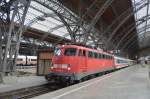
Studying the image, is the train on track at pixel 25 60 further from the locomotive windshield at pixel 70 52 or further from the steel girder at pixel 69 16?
the locomotive windshield at pixel 70 52

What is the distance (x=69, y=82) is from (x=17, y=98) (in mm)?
6821

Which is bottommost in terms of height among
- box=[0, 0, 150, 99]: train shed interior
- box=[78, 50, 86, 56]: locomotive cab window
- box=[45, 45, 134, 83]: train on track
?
box=[45, 45, 134, 83]: train on track

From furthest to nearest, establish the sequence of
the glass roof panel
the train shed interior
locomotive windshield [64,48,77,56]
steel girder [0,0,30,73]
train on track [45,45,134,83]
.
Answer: the glass roof panel, the train shed interior, steel girder [0,0,30,73], locomotive windshield [64,48,77,56], train on track [45,45,134,83]

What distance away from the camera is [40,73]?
111ft

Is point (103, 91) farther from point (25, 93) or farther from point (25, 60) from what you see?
point (25, 60)

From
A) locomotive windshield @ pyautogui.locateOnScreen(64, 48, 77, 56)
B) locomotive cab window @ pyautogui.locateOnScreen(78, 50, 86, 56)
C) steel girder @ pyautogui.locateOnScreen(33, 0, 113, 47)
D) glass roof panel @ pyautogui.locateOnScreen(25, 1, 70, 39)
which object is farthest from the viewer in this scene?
glass roof panel @ pyautogui.locateOnScreen(25, 1, 70, 39)

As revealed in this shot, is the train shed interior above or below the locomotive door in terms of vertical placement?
above

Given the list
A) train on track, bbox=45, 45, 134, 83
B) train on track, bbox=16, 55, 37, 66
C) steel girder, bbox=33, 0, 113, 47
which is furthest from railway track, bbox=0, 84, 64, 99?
train on track, bbox=16, 55, 37, 66

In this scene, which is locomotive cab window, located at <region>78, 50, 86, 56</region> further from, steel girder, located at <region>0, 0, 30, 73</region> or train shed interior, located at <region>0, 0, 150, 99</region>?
steel girder, located at <region>0, 0, 30, 73</region>

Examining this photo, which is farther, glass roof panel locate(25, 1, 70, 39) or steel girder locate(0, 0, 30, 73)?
glass roof panel locate(25, 1, 70, 39)

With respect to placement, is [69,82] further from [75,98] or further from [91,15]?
[91,15]

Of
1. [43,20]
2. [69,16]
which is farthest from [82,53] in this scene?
[43,20]

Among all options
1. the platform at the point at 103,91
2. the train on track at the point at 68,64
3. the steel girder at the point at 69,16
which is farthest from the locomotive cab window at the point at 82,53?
the steel girder at the point at 69,16

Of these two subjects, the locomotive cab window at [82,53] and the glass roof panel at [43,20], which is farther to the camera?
the glass roof panel at [43,20]
